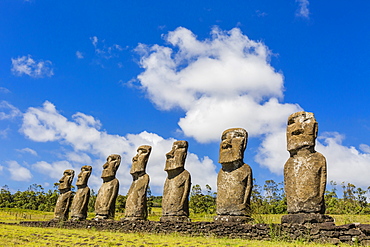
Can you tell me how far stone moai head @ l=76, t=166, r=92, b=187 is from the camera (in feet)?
71.1

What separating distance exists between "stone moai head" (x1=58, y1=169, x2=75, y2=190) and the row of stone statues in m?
4.92

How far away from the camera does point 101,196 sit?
19000 mm

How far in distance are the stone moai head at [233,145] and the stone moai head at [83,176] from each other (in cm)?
1097

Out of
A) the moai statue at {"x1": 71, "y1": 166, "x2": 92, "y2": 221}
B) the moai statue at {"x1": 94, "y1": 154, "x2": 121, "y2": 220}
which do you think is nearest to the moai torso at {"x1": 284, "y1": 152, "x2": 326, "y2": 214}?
the moai statue at {"x1": 94, "y1": 154, "x2": 121, "y2": 220}

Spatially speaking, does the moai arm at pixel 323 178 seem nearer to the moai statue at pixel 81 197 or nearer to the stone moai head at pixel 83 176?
the moai statue at pixel 81 197

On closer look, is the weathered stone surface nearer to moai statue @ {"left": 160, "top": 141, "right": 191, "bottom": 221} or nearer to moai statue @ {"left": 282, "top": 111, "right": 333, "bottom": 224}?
moai statue @ {"left": 282, "top": 111, "right": 333, "bottom": 224}

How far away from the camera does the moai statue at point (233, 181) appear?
1256cm

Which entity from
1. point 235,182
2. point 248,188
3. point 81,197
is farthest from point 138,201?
point 248,188

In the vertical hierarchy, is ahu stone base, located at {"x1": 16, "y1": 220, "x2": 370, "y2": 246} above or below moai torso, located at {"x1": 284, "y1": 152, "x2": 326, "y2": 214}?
below

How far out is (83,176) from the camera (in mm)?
21812

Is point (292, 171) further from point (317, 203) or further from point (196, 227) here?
point (196, 227)

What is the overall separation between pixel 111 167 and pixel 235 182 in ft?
28.9

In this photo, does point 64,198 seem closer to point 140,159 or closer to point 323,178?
point 140,159

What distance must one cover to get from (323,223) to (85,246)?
6.96 metres
